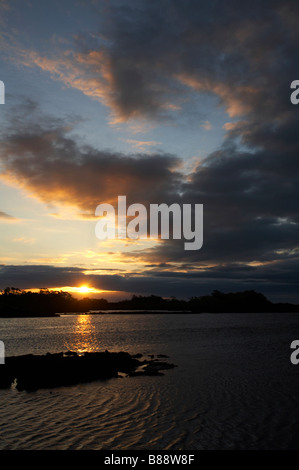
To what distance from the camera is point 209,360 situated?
4303cm

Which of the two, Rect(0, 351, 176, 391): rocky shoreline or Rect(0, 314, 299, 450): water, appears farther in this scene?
Rect(0, 351, 176, 391): rocky shoreline

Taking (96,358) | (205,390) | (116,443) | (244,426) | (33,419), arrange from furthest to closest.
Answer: (96,358), (205,390), (33,419), (244,426), (116,443)

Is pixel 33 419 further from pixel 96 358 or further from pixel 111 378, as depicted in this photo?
pixel 96 358

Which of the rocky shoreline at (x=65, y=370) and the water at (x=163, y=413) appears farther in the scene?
the rocky shoreline at (x=65, y=370)

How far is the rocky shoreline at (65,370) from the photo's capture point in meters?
30.3

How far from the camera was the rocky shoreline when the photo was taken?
30.3 metres

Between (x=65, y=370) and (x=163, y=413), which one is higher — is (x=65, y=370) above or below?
below

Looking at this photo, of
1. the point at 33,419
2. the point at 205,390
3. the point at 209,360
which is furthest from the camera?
the point at 209,360

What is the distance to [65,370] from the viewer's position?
33219 millimetres

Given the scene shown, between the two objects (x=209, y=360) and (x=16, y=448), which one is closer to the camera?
(x=16, y=448)

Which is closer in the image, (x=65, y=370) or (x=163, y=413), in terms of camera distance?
(x=163, y=413)
